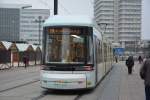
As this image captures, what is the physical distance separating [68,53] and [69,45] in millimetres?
355

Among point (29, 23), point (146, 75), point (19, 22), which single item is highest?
point (29, 23)

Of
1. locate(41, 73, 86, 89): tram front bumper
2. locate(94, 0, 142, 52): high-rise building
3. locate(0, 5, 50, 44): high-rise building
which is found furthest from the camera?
locate(94, 0, 142, 52): high-rise building


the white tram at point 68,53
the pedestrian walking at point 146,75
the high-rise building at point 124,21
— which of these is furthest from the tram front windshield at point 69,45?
the high-rise building at point 124,21

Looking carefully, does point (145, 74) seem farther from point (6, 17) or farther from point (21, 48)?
point (6, 17)

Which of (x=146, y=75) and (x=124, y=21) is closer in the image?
(x=146, y=75)

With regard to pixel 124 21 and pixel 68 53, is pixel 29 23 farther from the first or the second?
pixel 68 53

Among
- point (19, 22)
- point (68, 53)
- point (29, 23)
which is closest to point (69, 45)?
point (68, 53)

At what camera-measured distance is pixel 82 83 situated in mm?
19312

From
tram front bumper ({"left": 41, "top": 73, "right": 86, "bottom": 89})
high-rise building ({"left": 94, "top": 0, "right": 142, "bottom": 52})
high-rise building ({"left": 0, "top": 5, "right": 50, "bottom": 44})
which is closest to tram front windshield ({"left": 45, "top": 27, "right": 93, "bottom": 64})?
tram front bumper ({"left": 41, "top": 73, "right": 86, "bottom": 89})

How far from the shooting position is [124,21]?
13475 centimetres

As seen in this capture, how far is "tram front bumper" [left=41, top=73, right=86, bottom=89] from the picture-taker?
19.0 metres

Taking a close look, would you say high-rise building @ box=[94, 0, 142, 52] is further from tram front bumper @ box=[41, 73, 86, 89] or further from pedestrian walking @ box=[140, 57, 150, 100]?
pedestrian walking @ box=[140, 57, 150, 100]

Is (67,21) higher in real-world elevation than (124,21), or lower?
lower

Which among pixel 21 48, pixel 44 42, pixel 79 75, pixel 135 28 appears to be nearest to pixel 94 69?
pixel 79 75
